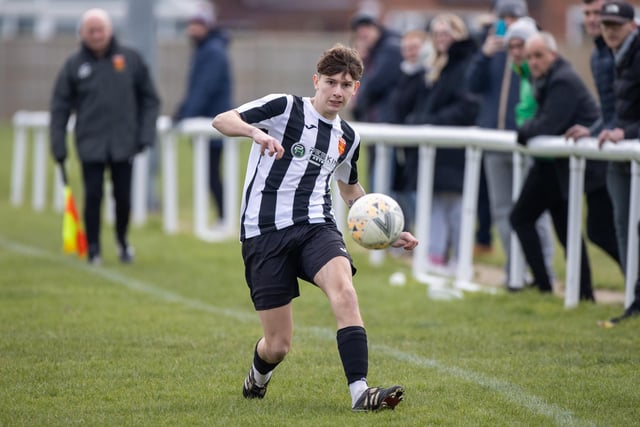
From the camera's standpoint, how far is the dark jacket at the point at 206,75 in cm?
1554

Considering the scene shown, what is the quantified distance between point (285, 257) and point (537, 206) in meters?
3.80

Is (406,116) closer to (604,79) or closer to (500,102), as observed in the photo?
(500,102)

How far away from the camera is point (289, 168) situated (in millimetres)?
6617

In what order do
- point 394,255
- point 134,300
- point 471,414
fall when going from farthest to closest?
point 394,255
point 134,300
point 471,414

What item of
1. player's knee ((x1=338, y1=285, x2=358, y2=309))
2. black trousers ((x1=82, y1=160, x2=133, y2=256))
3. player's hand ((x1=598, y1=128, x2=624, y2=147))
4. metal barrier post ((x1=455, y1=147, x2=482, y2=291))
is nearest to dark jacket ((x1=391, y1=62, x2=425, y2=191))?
metal barrier post ((x1=455, y1=147, x2=482, y2=291))

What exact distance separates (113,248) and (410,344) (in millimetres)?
6277

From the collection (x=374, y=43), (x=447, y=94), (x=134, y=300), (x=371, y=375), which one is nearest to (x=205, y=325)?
(x=134, y=300)

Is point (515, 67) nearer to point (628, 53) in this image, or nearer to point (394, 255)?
point (628, 53)

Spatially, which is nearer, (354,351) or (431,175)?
(354,351)

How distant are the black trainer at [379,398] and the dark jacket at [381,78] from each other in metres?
7.76

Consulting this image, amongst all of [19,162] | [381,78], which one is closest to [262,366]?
[381,78]

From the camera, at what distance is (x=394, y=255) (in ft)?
44.0

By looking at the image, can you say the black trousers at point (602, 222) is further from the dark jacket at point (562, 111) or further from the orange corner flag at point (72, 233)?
the orange corner flag at point (72, 233)

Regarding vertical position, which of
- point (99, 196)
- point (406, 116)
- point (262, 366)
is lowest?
point (99, 196)
